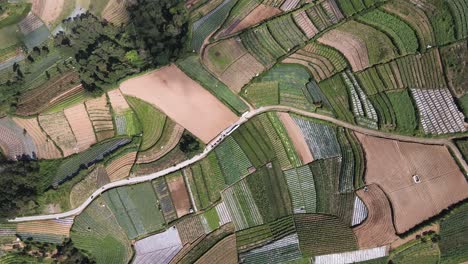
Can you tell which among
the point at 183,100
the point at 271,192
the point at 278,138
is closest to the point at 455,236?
the point at 271,192

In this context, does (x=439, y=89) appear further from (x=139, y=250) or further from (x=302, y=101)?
(x=139, y=250)

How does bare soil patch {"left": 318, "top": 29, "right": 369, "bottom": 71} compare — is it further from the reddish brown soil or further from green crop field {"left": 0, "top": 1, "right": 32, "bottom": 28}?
green crop field {"left": 0, "top": 1, "right": 32, "bottom": 28}

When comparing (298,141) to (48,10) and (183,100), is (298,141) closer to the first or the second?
(183,100)

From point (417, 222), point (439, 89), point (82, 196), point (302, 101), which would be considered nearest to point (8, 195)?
point (82, 196)

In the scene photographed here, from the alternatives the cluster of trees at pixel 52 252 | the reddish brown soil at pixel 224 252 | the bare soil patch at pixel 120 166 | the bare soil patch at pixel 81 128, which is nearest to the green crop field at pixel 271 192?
the reddish brown soil at pixel 224 252

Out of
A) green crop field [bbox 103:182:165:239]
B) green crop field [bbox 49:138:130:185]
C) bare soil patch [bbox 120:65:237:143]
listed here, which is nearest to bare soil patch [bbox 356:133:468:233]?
bare soil patch [bbox 120:65:237:143]
